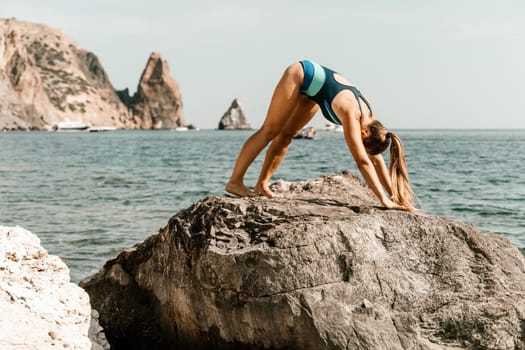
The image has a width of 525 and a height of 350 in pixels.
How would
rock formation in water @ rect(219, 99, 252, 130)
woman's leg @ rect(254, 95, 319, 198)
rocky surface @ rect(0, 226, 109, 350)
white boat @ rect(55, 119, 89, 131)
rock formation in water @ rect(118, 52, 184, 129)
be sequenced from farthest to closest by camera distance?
1. rock formation in water @ rect(118, 52, 184, 129)
2. rock formation in water @ rect(219, 99, 252, 130)
3. white boat @ rect(55, 119, 89, 131)
4. woman's leg @ rect(254, 95, 319, 198)
5. rocky surface @ rect(0, 226, 109, 350)

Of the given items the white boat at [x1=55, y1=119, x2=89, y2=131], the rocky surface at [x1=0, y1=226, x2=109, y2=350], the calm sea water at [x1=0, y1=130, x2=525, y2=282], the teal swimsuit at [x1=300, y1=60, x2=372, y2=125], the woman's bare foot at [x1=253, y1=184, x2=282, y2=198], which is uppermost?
the teal swimsuit at [x1=300, y1=60, x2=372, y2=125]

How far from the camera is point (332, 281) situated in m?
5.19

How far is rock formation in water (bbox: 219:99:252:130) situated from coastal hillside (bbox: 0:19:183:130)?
22.5 meters

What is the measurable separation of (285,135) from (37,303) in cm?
293

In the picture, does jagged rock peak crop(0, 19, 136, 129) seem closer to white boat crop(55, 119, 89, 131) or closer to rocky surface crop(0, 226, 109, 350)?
white boat crop(55, 119, 89, 131)

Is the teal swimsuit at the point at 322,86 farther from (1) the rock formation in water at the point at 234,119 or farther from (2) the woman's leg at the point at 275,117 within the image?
(1) the rock formation in water at the point at 234,119

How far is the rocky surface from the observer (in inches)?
192

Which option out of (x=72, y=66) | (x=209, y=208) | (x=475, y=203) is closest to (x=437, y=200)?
(x=475, y=203)

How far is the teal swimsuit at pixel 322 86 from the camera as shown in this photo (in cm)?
646

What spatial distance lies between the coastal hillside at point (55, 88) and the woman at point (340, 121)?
107 m

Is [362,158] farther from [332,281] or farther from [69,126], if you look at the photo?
[69,126]

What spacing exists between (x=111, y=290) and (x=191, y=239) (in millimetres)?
1206

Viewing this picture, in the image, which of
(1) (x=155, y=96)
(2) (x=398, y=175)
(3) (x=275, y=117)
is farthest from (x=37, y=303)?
(1) (x=155, y=96)

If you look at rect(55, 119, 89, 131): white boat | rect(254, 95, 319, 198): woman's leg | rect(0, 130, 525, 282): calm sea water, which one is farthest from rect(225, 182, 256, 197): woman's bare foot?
rect(55, 119, 89, 131): white boat
